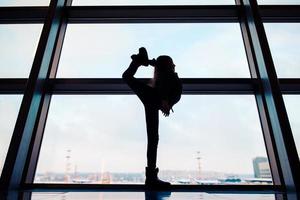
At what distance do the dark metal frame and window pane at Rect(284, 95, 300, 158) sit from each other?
8 centimetres

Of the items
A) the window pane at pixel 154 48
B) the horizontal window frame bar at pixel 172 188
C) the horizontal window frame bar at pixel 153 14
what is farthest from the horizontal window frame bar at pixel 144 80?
the horizontal window frame bar at pixel 172 188

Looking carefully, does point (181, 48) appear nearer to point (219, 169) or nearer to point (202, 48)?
point (202, 48)

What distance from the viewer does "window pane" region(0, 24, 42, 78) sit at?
293cm

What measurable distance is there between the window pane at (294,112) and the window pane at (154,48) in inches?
19.4

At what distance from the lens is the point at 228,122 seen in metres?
2.70

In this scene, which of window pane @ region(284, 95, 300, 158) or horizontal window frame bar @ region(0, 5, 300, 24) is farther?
horizontal window frame bar @ region(0, 5, 300, 24)

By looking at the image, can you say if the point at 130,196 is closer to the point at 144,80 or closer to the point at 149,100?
the point at 149,100

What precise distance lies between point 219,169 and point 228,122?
484mm

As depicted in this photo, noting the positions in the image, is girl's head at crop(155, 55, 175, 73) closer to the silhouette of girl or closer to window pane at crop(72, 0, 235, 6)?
the silhouette of girl

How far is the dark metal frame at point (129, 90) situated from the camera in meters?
2.12

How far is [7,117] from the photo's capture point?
8.91 ft

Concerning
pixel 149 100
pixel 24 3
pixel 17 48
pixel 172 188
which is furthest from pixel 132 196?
pixel 24 3

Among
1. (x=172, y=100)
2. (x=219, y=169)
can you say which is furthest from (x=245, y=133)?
(x=172, y=100)

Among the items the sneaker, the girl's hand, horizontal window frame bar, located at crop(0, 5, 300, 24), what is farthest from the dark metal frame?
the sneaker
